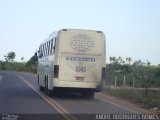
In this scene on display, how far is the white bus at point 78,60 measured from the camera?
76.8ft

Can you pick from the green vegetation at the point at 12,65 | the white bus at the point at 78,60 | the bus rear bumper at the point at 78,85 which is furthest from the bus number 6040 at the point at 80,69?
the green vegetation at the point at 12,65

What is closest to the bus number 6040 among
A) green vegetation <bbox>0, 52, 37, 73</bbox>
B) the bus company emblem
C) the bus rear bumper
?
the bus rear bumper

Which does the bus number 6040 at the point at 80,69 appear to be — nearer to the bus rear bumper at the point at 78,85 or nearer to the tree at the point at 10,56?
the bus rear bumper at the point at 78,85

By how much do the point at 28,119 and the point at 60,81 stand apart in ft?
27.9

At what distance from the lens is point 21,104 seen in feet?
66.4

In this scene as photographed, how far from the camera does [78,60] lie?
23.7 meters

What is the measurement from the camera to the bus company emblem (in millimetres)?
23672

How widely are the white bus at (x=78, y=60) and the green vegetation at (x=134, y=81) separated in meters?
2.47

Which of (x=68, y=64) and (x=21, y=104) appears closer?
(x=21, y=104)

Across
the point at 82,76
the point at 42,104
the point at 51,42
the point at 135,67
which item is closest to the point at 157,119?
the point at 42,104

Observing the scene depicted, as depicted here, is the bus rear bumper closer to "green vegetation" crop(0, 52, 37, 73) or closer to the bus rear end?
the bus rear end

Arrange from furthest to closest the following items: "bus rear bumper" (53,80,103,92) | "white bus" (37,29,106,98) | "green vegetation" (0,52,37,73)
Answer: "green vegetation" (0,52,37,73)
"white bus" (37,29,106,98)
"bus rear bumper" (53,80,103,92)

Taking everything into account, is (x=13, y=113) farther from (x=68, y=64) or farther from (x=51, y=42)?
(x=51, y=42)

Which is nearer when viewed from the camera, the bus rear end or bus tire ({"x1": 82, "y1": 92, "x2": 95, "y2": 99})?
the bus rear end
